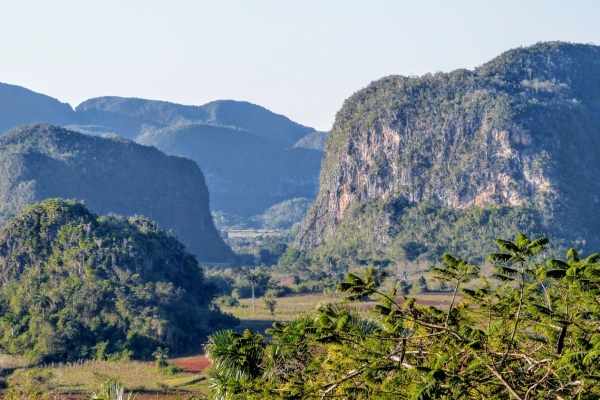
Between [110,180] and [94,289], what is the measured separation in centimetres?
9050

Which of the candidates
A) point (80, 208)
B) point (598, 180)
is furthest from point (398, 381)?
point (598, 180)

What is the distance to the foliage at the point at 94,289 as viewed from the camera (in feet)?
165

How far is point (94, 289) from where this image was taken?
55.1m

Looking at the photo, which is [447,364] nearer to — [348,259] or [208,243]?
[348,259]

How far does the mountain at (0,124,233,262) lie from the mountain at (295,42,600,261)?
2358 cm

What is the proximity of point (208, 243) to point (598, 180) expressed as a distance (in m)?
54.7

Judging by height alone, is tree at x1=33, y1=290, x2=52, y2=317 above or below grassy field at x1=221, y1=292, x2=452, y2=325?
above

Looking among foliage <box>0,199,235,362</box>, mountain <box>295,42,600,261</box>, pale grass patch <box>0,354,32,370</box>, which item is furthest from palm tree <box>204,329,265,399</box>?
mountain <box>295,42,600,261</box>

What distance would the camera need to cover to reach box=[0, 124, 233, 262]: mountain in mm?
131875

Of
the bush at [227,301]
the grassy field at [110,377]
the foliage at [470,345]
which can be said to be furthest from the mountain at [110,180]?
the foliage at [470,345]

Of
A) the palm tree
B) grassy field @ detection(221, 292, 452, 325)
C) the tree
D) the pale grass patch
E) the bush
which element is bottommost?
the bush

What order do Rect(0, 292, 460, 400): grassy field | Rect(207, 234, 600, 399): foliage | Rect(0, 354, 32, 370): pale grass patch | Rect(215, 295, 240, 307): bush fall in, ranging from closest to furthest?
Rect(207, 234, 600, 399): foliage
Rect(0, 292, 460, 400): grassy field
Rect(0, 354, 32, 370): pale grass patch
Rect(215, 295, 240, 307): bush

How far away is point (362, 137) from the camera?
4705 inches

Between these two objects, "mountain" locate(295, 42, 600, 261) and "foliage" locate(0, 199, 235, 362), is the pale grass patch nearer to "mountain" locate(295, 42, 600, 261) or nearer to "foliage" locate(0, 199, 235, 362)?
"foliage" locate(0, 199, 235, 362)
